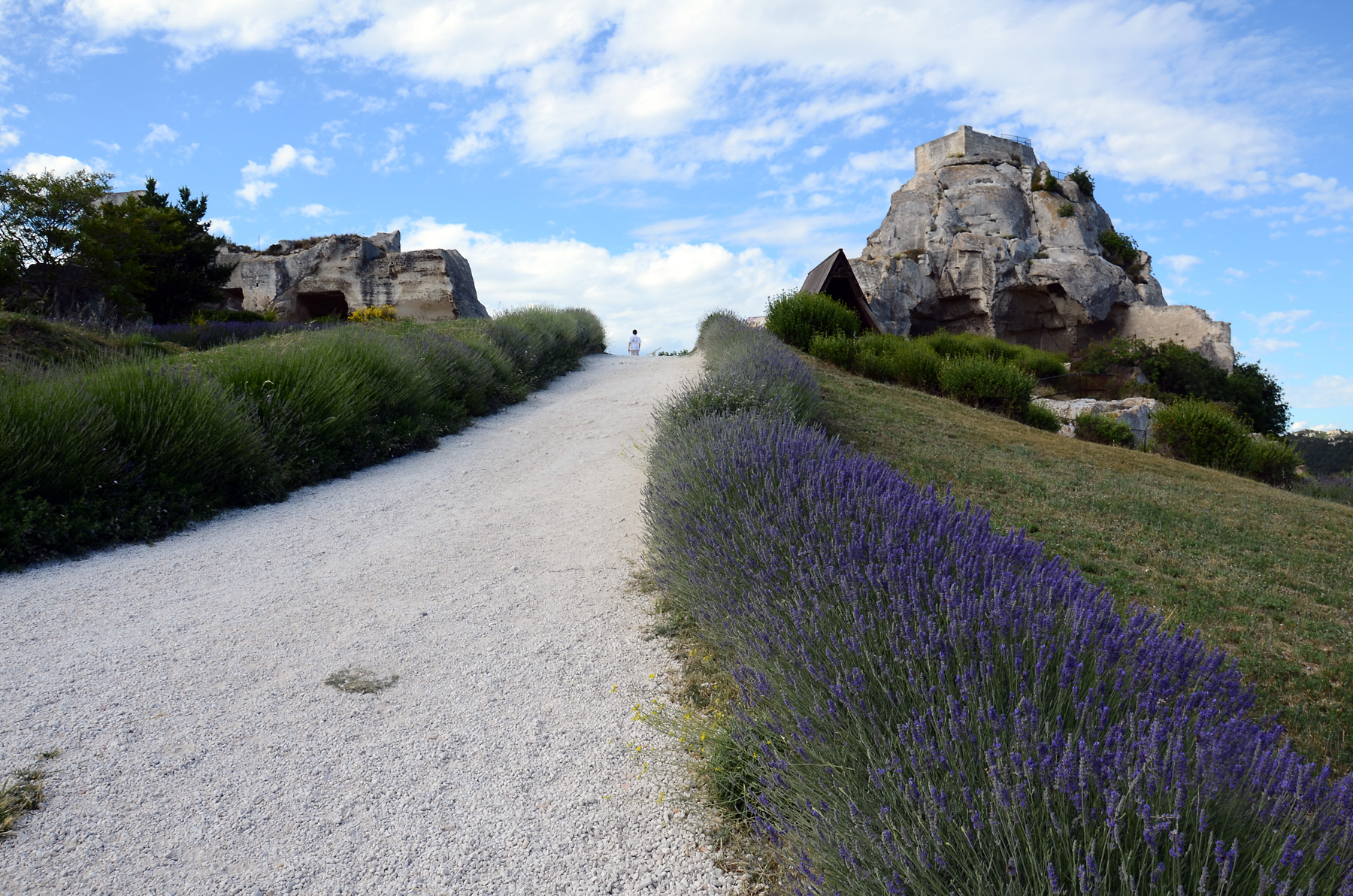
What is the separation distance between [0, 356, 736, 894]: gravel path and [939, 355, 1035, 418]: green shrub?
10.2 meters

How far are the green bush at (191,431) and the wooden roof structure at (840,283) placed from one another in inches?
583

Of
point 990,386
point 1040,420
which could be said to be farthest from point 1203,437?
point 990,386

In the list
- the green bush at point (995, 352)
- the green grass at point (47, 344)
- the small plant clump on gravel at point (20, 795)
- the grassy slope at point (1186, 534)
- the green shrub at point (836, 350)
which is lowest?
the small plant clump on gravel at point (20, 795)

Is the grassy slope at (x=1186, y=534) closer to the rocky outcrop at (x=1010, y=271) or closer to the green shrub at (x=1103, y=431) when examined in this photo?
the green shrub at (x=1103, y=431)

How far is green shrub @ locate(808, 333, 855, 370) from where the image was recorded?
14.7 meters

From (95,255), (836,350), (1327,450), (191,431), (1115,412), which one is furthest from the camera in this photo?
(1327,450)

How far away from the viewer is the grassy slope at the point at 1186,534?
393 cm

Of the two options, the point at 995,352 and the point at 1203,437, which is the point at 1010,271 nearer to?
the point at 995,352

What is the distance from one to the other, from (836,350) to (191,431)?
38.6 feet

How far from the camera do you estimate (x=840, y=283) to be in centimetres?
2266

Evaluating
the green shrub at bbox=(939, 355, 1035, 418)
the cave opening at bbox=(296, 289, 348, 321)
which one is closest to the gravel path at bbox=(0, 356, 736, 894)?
the green shrub at bbox=(939, 355, 1035, 418)

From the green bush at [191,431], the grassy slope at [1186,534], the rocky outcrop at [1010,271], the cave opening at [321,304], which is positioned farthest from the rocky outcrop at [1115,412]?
the cave opening at [321,304]

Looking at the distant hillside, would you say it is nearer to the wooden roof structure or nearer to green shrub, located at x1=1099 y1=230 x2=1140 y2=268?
green shrub, located at x1=1099 y1=230 x2=1140 y2=268

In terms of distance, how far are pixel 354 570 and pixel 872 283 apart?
2932 centimetres
